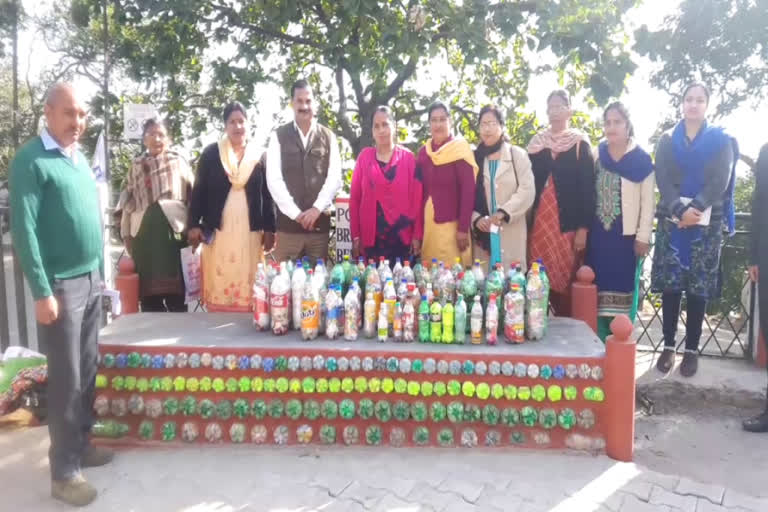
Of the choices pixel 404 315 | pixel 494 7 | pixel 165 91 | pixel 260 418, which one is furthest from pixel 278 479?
pixel 165 91

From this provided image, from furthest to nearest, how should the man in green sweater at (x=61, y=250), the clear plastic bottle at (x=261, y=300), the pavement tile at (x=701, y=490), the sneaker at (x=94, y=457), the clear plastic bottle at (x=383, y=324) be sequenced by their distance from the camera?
the clear plastic bottle at (x=261, y=300), the clear plastic bottle at (x=383, y=324), the sneaker at (x=94, y=457), the pavement tile at (x=701, y=490), the man in green sweater at (x=61, y=250)

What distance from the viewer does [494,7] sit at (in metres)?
5.31

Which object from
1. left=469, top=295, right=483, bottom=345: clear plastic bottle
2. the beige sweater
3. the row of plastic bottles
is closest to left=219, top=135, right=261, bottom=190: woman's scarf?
the row of plastic bottles

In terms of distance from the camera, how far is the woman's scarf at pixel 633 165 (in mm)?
3934

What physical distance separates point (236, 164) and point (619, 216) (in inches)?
105

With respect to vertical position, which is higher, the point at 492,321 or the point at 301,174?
the point at 301,174

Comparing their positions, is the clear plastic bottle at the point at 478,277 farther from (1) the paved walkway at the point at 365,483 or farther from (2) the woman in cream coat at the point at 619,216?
(2) the woman in cream coat at the point at 619,216

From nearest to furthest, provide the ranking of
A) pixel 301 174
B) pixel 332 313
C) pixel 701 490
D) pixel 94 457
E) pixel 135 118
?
pixel 701 490 → pixel 94 457 → pixel 332 313 → pixel 301 174 → pixel 135 118

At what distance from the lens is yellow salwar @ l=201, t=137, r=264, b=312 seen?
4.01 metres

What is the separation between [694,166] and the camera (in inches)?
151

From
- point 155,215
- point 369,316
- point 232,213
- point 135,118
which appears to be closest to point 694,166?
point 369,316

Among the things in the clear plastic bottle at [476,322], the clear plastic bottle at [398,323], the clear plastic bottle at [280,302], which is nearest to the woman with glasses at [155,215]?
the clear plastic bottle at [280,302]

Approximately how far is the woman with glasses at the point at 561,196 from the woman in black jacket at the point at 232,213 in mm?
1923

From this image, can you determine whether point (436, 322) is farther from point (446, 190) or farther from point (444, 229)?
point (446, 190)
